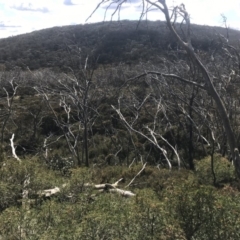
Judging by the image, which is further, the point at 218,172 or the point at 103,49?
the point at 103,49

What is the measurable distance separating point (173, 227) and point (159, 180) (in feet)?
21.4

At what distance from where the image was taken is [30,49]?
60562 mm

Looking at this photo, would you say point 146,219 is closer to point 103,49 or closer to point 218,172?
point 218,172

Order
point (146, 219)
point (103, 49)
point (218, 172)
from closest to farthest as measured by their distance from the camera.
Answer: point (146, 219) → point (218, 172) → point (103, 49)

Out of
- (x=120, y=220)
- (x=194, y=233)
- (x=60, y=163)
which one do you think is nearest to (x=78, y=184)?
(x=120, y=220)

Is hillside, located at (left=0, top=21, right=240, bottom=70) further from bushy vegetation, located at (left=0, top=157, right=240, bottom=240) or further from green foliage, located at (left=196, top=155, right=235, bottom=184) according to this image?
bushy vegetation, located at (left=0, top=157, right=240, bottom=240)

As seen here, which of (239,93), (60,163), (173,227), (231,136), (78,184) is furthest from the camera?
(60,163)

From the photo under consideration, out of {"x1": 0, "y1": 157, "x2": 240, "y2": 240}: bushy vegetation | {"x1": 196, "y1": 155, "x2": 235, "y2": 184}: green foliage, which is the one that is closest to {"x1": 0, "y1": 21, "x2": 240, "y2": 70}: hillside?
{"x1": 196, "y1": 155, "x2": 235, "y2": 184}: green foliage

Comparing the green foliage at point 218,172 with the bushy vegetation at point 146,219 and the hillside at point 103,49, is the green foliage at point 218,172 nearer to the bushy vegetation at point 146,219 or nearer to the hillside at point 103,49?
the bushy vegetation at point 146,219

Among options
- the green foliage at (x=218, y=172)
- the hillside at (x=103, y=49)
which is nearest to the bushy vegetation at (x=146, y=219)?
the green foliage at (x=218, y=172)

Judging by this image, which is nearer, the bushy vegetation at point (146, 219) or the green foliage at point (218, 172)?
the bushy vegetation at point (146, 219)

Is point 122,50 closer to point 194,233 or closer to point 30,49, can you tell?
point 30,49

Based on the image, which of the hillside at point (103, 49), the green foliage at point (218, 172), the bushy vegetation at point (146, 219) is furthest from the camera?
the hillside at point (103, 49)

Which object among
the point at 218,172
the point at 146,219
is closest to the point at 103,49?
the point at 218,172
